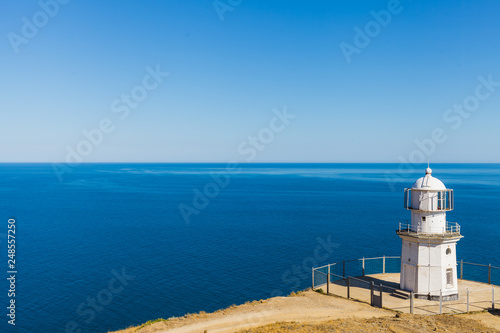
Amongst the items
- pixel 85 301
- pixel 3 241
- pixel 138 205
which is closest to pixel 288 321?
pixel 85 301

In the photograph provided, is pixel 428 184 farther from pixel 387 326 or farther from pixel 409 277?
pixel 387 326

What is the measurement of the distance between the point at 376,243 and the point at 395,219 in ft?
83.4

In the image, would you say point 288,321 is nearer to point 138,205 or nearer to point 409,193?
point 409,193

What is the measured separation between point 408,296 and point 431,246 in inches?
173

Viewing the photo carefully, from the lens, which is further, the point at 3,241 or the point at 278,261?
the point at 3,241

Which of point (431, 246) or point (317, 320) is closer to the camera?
point (317, 320)

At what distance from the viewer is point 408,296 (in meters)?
29.2

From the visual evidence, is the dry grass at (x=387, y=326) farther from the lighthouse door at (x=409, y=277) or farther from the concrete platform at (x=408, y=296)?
the lighthouse door at (x=409, y=277)

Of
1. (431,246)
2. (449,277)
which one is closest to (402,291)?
(449,277)

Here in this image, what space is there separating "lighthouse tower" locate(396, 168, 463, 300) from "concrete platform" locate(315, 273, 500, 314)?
984mm

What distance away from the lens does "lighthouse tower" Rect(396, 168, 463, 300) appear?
28.7 m

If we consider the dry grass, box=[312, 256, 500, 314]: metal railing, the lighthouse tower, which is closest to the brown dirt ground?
the dry grass

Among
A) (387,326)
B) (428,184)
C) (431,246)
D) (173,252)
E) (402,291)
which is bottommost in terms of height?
(173,252)

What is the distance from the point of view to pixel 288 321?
2458 centimetres
